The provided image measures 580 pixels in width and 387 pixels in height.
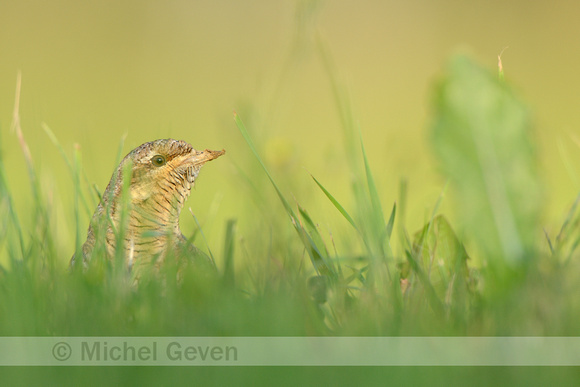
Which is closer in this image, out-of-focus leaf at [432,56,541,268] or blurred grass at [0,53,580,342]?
blurred grass at [0,53,580,342]

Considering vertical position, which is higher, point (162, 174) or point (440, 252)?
point (162, 174)

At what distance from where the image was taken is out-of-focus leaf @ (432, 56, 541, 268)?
1049 mm

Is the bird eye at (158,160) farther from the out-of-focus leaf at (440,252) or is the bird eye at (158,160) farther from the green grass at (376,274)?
the out-of-focus leaf at (440,252)

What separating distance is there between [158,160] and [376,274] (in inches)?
16.8

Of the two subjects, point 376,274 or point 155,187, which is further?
point 155,187

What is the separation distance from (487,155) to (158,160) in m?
0.53

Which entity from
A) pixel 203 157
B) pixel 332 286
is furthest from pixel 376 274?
pixel 203 157

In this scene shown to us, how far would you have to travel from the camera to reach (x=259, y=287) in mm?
846

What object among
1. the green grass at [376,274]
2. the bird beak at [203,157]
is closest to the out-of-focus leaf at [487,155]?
the green grass at [376,274]

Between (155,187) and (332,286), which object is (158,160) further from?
(332,286)

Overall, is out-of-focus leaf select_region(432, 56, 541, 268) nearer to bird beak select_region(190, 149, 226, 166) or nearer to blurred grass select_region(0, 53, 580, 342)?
blurred grass select_region(0, 53, 580, 342)

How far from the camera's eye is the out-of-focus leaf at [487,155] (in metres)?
1.05

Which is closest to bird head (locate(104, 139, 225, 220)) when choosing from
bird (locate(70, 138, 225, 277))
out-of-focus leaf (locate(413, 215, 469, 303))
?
bird (locate(70, 138, 225, 277))

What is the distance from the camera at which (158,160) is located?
109 centimetres
